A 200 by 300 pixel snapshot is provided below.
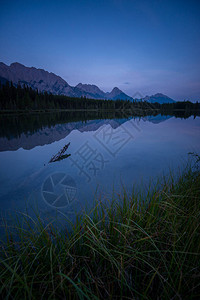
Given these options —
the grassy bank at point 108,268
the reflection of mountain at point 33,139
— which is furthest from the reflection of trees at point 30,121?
the grassy bank at point 108,268

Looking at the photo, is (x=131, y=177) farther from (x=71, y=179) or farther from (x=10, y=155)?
(x=10, y=155)

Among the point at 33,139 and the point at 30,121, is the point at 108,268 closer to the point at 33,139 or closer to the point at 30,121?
the point at 33,139

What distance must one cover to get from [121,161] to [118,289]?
7.56 meters

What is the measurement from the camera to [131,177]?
6.77 m

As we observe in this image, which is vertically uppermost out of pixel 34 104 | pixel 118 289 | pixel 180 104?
pixel 180 104

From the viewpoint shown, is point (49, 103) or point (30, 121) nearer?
point (30, 121)

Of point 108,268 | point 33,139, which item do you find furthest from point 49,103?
point 108,268

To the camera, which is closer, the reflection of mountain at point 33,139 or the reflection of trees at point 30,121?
the reflection of mountain at point 33,139

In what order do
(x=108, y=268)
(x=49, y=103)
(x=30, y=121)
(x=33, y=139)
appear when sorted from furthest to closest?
(x=49, y=103) → (x=30, y=121) → (x=33, y=139) → (x=108, y=268)

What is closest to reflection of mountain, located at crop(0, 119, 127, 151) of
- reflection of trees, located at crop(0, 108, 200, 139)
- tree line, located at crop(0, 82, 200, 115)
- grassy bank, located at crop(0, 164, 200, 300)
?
Result: reflection of trees, located at crop(0, 108, 200, 139)

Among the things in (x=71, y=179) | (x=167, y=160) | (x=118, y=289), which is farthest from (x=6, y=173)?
(x=167, y=160)

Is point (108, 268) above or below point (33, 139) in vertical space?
below

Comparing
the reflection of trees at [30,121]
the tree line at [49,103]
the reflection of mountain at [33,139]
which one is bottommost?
the reflection of mountain at [33,139]

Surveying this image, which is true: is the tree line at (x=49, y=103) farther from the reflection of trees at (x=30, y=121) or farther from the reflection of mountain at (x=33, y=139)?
the reflection of mountain at (x=33, y=139)
